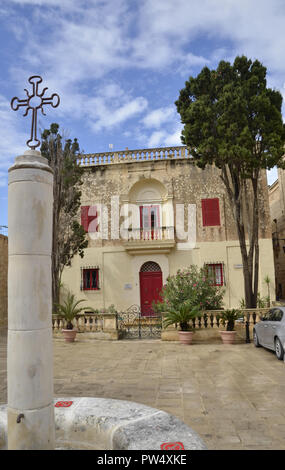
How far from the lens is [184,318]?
11.3 meters

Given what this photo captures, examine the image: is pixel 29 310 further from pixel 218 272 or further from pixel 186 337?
pixel 218 272

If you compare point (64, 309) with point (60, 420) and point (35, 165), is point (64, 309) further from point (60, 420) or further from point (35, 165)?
point (35, 165)

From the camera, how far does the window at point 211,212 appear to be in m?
18.8

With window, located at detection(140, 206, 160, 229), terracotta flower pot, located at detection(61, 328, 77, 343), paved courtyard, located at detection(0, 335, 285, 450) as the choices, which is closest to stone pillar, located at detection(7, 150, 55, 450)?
paved courtyard, located at detection(0, 335, 285, 450)

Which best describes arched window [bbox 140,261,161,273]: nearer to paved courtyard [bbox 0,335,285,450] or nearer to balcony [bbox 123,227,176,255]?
balcony [bbox 123,227,176,255]

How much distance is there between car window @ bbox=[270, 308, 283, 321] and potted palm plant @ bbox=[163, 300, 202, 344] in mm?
2733

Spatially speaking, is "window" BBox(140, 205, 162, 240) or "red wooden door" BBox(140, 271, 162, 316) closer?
"red wooden door" BBox(140, 271, 162, 316)

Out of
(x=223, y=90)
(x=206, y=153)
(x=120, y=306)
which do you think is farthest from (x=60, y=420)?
(x=120, y=306)

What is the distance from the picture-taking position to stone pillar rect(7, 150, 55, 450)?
115 inches

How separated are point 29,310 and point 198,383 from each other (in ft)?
15.0

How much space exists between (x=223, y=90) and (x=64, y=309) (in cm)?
1031

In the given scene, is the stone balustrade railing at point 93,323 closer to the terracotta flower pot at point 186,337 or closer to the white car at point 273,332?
the terracotta flower pot at point 186,337

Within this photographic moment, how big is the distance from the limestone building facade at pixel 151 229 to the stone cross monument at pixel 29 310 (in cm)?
1529

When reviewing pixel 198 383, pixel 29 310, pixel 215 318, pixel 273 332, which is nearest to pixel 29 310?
pixel 29 310
